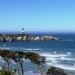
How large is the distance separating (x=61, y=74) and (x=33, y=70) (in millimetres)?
10215

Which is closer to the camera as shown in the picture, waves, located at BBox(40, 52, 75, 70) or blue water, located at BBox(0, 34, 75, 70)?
waves, located at BBox(40, 52, 75, 70)

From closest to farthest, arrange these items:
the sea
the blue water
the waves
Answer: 1. the sea
2. the waves
3. the blue water

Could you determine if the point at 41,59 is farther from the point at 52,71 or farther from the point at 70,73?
the point at 70,73

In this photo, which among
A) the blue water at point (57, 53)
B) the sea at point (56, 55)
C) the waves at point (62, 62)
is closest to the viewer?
the sea at point (56, 55)

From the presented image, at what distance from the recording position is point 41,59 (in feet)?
133

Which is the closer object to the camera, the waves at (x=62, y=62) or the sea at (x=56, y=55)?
the sea at (x=56, y=55)

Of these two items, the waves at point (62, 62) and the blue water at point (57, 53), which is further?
the blue water at point (57, 53)

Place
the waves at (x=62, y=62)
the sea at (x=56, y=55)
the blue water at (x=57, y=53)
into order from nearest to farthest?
1. the sea at (x=56, y=55)
2. the waves at (x=62, y=62)
3. the blue water at (x=57, y=53)

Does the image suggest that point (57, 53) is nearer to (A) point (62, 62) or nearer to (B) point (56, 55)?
(B) point (56, 55)

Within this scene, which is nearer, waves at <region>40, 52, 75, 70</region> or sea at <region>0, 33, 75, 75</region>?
sea at <region>0, 33, 75, 75</region>

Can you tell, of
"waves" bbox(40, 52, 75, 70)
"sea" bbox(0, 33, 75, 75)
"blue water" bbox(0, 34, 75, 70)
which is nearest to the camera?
"sea" bbox(0, 33, 75, 75)

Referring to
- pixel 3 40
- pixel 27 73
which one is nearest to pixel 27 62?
pixel 27 73

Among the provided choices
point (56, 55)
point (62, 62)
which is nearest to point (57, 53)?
point (56, 55)

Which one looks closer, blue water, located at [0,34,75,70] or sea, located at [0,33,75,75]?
sea, located at [0,33,75,75]
